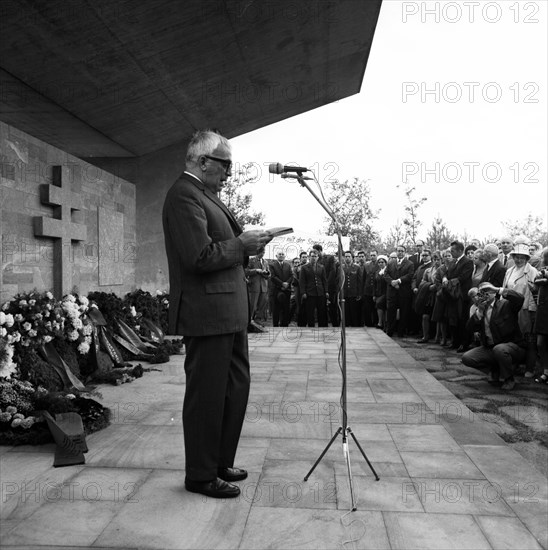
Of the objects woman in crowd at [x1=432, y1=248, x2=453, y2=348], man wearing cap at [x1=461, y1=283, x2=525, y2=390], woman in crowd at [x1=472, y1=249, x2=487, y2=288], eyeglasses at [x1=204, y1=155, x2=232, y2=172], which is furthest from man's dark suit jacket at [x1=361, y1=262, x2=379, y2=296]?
eyeglasses at [x1=204, y1=155, x2=232, y2=172]

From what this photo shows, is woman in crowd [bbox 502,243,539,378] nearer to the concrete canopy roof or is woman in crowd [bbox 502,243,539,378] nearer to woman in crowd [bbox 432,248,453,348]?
woman in crowd [bbox 432,248,453,348]

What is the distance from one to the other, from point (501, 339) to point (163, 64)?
5.89m

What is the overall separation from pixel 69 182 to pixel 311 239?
605 inches

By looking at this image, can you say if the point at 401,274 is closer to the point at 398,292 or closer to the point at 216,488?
the point at 398,292

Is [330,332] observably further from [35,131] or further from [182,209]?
[182,209]

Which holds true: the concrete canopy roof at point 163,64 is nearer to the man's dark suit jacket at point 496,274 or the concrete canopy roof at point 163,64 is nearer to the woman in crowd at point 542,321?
the man's dark suit jacket at point 496,274

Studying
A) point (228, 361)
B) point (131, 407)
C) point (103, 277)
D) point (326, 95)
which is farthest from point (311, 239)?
point (228, 361)

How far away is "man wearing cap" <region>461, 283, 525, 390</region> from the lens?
6.50 metres

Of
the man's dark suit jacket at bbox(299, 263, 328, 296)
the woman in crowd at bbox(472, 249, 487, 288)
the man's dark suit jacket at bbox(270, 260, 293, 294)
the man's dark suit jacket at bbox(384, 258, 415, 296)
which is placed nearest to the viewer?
the woman in crowd at bbox(472, 249, 487, 288)

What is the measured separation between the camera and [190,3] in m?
7.51

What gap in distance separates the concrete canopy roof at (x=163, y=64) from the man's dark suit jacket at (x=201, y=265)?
4851 mm

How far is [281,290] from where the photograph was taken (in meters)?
14.2

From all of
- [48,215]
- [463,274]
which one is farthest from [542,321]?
[48,215]

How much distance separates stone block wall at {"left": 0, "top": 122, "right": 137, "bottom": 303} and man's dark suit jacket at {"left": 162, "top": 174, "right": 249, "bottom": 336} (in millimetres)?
3143
